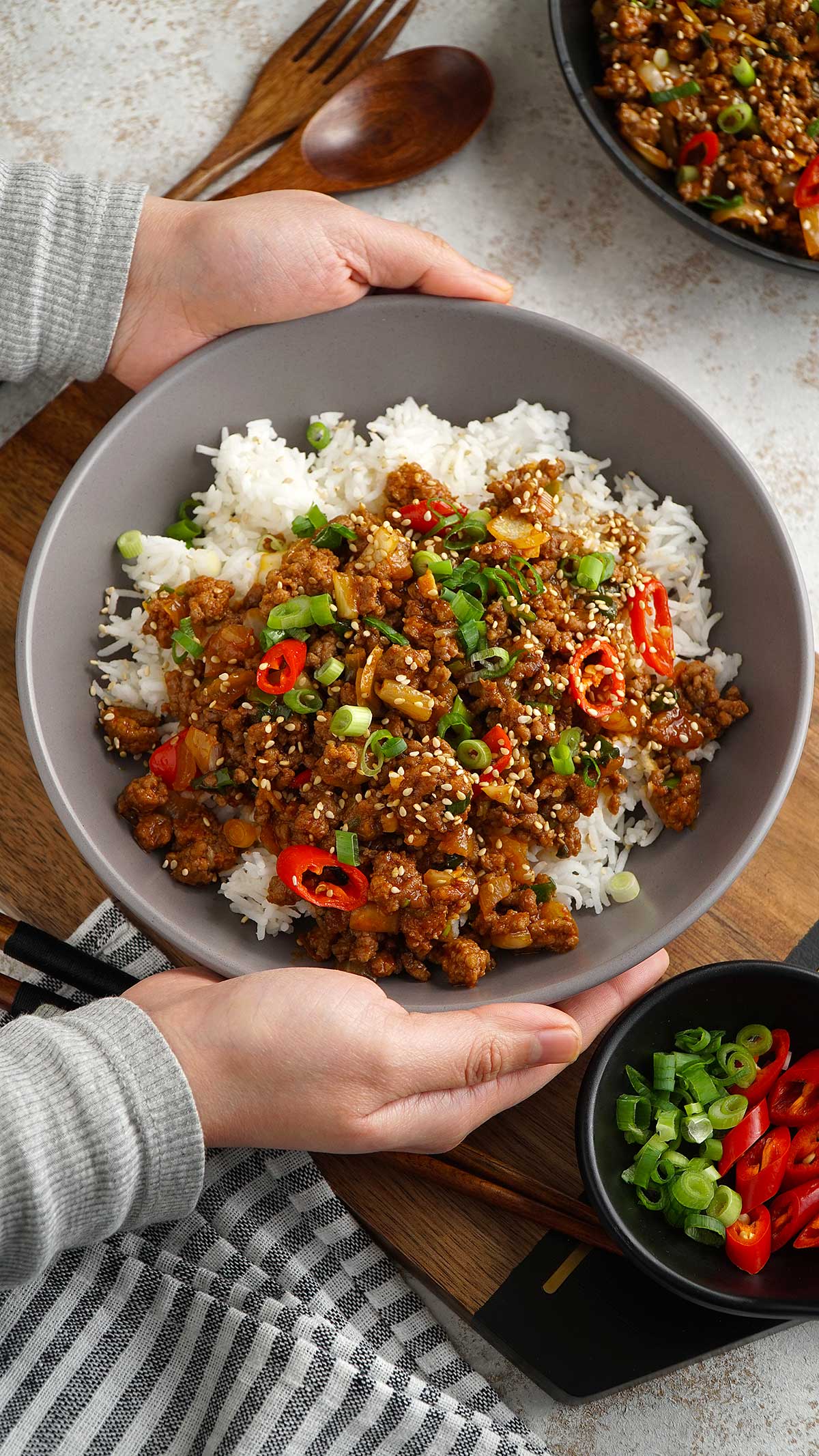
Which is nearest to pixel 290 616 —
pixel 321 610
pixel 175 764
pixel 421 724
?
pixel 321 610

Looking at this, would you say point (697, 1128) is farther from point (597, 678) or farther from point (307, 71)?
point (307, 71)

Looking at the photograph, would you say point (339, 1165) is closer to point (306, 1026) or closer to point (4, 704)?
point (306, 1026)

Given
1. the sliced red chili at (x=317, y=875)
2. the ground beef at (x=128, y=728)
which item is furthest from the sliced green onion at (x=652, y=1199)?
the ground beef at (x=128, y=728)

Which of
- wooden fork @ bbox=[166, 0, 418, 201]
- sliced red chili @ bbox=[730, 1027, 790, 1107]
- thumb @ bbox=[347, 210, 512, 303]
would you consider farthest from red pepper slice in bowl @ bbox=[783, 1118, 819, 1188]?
wooden fork @ bbox=[166, 0, 418, 201]

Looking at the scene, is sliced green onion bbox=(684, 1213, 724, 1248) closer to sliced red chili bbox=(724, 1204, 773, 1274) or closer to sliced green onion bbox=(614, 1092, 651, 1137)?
sliced red chili bbox=(724, 1204, 773, 1274)

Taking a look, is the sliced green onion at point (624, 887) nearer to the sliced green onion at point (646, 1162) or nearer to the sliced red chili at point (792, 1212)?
the sliced green onion at point (646, 1162)
